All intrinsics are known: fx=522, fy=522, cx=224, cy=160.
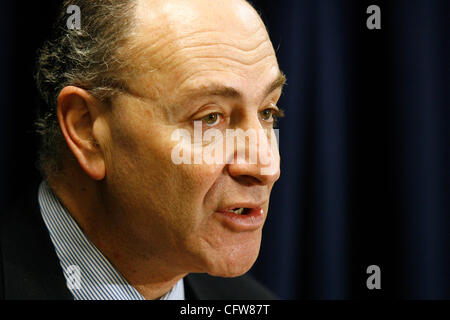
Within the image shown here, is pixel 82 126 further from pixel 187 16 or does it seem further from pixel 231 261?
pixel 231 261

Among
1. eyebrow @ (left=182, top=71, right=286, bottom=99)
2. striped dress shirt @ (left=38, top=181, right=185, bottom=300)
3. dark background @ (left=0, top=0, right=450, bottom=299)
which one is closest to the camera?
eyebrow @ (left=182, top=71, right=286, bottom=99)

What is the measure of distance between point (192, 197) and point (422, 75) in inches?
39.2

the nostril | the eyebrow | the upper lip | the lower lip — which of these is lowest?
the lower lip

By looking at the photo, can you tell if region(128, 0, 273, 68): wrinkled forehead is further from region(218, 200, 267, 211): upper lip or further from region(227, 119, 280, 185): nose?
region(218, 200, 267, 211): upper lip

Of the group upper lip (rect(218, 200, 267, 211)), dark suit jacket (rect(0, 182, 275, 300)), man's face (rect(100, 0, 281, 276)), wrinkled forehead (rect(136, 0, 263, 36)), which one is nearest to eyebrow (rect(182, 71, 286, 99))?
man's face (rect(100, 0, 281, 276))

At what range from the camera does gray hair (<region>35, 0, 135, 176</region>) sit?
1.12 metres

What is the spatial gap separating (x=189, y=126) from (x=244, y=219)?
9.4 inches

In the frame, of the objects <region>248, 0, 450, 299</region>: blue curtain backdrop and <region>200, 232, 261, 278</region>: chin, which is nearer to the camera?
<region>200, 232, 261, 278</region>: chin

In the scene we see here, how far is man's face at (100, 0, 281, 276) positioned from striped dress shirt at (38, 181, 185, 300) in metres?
0.12

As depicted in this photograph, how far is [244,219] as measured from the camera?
1.15 m

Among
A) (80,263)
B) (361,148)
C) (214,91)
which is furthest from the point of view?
(361,148)

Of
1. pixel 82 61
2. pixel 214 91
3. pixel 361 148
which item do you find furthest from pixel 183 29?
pixel 361 148

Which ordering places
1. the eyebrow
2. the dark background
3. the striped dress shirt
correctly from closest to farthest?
1. the eyebrow
2. the striped dress shirt
3. the dark background
